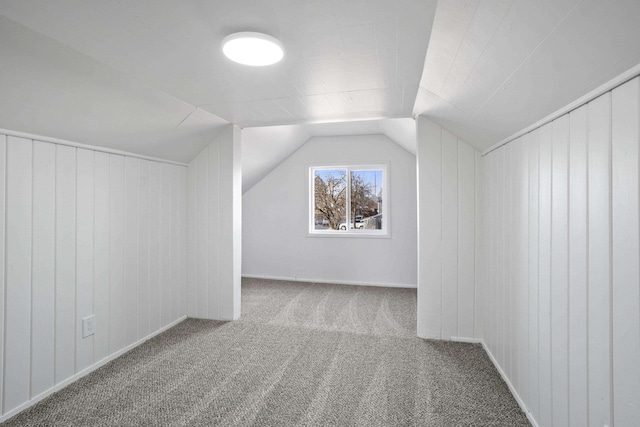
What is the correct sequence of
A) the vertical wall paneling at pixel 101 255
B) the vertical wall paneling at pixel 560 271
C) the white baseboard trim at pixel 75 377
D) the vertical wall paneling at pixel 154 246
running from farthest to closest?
1. the vertical wall paneling at pixel 154 246
2. the vertical wall paneling at pixel 101 255
3. the white baseboard trim at pixel 75 377
4. the vertical wall paneling at pixel 560 271

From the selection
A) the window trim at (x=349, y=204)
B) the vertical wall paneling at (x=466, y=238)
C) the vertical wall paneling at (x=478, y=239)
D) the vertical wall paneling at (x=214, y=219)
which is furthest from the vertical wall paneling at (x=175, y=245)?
the vertical wall paneling at (x=478, y=239)

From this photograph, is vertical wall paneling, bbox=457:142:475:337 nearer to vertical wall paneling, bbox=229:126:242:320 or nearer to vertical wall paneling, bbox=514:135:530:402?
vertical wall paneling, bbox=514:135:530:402

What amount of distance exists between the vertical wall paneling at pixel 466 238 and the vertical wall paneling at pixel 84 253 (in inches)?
108

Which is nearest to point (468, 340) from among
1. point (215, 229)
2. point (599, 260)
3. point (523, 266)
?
point (523, 266)

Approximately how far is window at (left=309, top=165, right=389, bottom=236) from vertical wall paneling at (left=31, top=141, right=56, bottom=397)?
3303 mm

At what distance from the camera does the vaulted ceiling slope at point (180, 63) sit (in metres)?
1.23

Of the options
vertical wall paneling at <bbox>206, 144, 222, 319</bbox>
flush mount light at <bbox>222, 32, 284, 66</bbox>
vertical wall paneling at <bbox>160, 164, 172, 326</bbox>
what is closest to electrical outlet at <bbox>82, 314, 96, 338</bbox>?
vertical wall paneling at <bbox>160, 164, 172, 326</bbox>

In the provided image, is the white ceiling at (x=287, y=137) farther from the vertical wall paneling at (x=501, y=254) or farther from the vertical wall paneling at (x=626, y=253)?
the vertical wall paneling at (x=626, y=253)

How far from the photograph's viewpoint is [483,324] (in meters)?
2.58

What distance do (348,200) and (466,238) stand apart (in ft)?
7.92

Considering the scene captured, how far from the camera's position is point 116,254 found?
7.95 ft

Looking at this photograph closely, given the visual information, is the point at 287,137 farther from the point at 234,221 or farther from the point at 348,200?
the point at 234,221

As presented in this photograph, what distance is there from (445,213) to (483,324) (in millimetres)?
931

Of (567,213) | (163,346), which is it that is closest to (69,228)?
(163,346)
